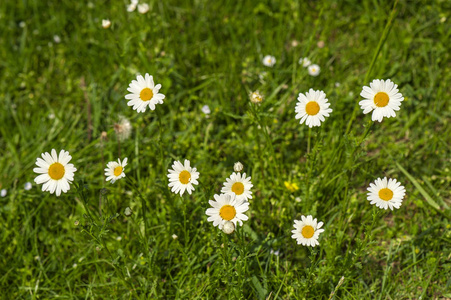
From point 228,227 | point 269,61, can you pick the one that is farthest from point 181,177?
point 269,61

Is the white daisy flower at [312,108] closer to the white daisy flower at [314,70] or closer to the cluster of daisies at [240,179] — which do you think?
the cluster of daisies at [240,179]

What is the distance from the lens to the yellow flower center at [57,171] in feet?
6.73

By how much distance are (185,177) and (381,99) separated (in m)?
1.10

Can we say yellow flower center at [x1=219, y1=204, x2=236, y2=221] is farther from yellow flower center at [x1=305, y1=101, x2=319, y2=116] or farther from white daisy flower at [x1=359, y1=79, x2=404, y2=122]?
white daisy flower at [x1=359, y1=79, x2=404, y2=122]

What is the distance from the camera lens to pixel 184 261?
252cm

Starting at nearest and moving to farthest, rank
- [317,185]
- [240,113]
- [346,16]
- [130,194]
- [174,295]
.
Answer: [174,295] → [317,185] → [130,194] → [240,113] → [346,16]

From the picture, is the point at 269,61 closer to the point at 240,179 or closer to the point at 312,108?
the point at 312,108

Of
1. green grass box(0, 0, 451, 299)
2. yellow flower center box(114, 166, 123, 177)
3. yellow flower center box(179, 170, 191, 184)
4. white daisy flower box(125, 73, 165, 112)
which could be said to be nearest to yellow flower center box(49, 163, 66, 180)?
green grass box(0, 0, 451, 299)

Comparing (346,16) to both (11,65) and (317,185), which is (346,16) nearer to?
(317,185)

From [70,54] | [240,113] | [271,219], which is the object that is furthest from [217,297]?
[70,54]

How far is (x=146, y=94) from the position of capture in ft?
7.38

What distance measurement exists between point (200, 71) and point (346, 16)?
57.7 inches

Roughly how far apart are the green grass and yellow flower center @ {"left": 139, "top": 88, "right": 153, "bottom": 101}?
0.11m

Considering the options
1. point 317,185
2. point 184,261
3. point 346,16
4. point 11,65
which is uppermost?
point 346,16
